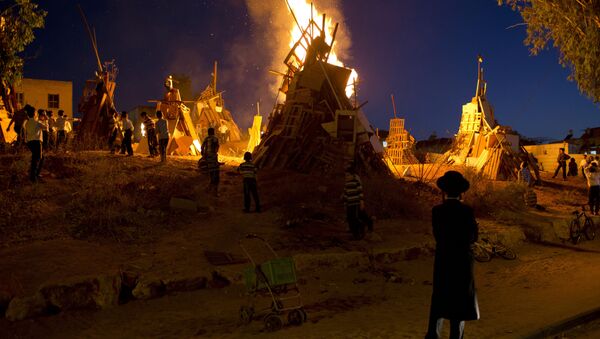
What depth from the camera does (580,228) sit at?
40.7 feet

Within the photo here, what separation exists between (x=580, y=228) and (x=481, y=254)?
4479 mm

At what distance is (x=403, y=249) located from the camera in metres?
9.74

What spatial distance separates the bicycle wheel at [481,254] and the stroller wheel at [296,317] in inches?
215

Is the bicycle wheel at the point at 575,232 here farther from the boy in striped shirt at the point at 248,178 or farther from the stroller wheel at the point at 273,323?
the stroller wheel at the point at 273,323

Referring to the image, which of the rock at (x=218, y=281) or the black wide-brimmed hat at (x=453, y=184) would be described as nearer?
the black wide-brimmed hat at (x=453, y=184)

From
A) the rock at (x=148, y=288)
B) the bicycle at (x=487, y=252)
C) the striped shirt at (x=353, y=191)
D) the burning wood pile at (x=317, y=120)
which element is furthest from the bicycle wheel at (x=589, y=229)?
the rock at (x=148, y=288)

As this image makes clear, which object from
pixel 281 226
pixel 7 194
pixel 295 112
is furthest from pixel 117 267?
pixel 295 112

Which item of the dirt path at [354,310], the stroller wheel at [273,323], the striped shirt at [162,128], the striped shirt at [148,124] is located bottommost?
the dirt path at [354,310]

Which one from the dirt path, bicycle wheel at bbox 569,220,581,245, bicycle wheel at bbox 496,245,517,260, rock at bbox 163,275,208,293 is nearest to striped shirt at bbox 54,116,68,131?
rock at bbox 163,275,208,293

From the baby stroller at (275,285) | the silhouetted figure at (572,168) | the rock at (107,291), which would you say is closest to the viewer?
the baby stroller at (275,285)

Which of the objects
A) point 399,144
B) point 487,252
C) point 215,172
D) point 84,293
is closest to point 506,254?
point 487,252

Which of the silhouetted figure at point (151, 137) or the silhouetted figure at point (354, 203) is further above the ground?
the silhouetted figure at point (151, 137)

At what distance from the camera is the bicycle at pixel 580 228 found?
39.9 feet

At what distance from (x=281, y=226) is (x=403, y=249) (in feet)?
8.87
